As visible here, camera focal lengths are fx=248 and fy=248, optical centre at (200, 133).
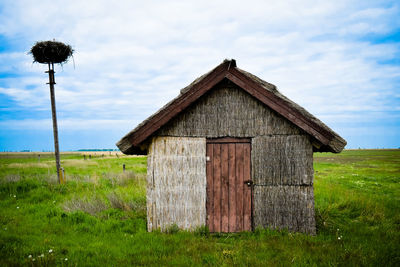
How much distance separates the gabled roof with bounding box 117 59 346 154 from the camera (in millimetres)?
5449

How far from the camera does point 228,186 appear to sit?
5.90 metres

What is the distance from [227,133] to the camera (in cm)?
588

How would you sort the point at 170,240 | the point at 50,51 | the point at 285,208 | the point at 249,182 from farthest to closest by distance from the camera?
1. the point at 50,51
2. the point at 249,182
3. the point at 285,208
4. the point at 170,240

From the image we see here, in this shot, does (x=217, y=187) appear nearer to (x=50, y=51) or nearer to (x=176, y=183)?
(x=176, y=183)

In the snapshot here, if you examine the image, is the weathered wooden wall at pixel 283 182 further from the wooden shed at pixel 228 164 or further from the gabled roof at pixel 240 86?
the gabled roof at pixel 240 86

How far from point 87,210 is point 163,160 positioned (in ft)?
11.0

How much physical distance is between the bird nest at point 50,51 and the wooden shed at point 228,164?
10.2 meters

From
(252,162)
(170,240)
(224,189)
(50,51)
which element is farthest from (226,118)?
(50,51)

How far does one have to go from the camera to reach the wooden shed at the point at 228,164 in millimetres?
5723

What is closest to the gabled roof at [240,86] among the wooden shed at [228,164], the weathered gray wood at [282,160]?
the wooden shed at [228,164]

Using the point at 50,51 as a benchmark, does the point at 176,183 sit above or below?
below

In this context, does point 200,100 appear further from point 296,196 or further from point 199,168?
point 296,196

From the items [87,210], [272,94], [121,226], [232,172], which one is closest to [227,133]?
[232,172]

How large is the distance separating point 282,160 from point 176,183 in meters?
2.56
